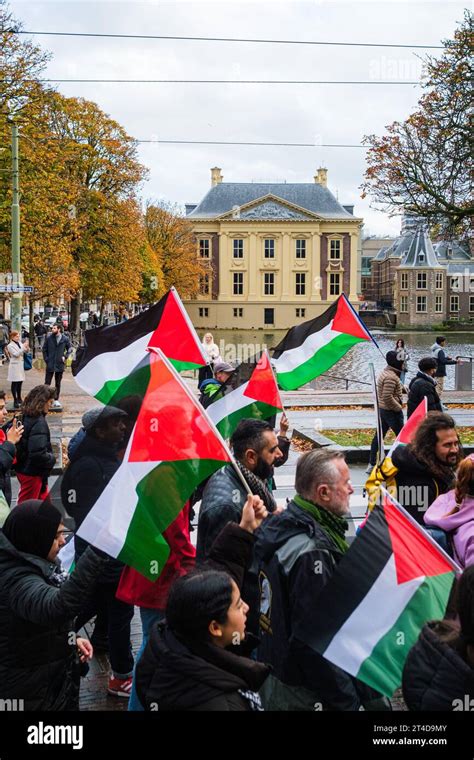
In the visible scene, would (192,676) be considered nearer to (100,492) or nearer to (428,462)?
(100,492)

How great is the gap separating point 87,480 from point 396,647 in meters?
2.58

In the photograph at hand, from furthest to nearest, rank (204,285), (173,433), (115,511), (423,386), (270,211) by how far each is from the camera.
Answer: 1. (204,285)
2. (270,211)
3. (423,386)
4. (173,433)
5. (115,511)

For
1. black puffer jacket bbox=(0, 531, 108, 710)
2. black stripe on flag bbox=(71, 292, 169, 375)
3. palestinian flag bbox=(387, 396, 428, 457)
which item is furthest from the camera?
black stripe on flag bbox=(71, 292, 169, 375)

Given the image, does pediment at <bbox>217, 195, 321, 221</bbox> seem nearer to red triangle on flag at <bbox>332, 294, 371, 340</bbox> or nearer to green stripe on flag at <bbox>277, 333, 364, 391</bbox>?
red triangle on flag at <bbox>332, 294, 371, 340</bbox>

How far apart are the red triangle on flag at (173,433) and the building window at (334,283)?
3263 inches

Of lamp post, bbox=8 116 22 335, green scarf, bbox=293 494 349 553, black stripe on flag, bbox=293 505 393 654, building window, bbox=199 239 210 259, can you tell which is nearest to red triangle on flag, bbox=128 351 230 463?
green scarf, bbox=293 494 349 553

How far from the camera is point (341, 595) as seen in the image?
3133 mm

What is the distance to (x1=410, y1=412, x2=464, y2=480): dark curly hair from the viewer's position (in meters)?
5.16

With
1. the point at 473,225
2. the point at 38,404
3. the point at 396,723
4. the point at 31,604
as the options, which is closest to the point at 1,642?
the point at 31,604

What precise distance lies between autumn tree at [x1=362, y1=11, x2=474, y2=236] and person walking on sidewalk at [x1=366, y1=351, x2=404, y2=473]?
9.83 meters

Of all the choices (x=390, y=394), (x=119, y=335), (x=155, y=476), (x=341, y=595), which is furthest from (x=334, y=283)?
(x=341, y=595)

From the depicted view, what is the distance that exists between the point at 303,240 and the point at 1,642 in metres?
84.0

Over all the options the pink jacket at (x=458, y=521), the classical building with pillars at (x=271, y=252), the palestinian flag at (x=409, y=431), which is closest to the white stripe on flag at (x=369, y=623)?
the pink jacket at (x=458, y=521)

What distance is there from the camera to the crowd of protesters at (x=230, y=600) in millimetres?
2787
